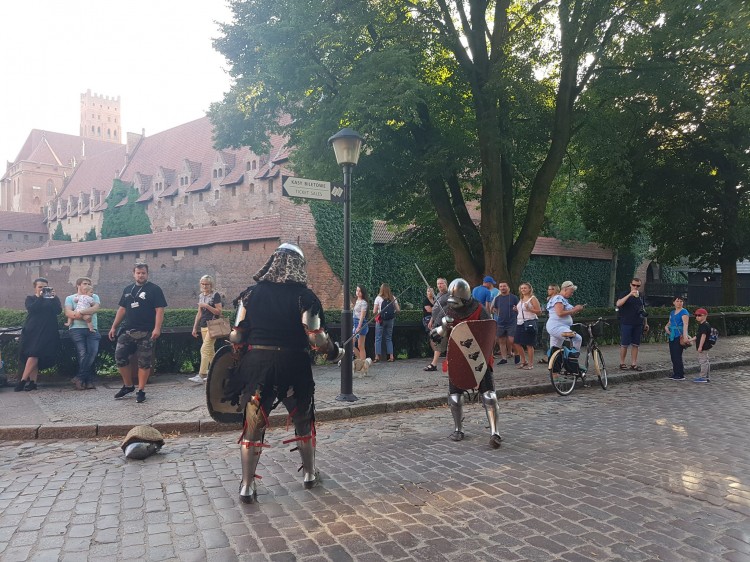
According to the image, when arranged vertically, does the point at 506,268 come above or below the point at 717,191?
below

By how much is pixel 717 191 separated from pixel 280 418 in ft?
75.2

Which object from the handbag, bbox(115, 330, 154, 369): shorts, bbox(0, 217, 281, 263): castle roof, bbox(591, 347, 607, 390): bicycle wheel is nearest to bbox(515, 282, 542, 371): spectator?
bbox(591, 347, 607, 390): bicycle wheel

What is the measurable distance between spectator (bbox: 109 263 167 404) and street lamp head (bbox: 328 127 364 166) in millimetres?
3363

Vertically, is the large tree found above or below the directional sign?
above

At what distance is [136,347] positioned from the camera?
7.93 metres

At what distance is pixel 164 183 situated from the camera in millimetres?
46906

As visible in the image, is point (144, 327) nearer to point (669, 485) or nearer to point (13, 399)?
point (13, 399)

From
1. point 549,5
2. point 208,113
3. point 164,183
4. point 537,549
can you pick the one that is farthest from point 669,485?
point 164,183

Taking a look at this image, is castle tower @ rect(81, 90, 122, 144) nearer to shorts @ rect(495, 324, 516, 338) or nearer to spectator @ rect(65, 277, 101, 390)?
spectator @ rect(65, 277, 101, 390)

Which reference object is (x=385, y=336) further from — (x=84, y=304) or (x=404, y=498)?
(x=404, y=498)

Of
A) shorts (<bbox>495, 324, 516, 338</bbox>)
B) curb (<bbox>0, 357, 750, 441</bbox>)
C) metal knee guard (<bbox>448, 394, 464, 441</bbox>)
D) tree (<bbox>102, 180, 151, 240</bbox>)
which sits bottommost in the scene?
curb (<bbox>0, 357, 750, 441</bbox>)

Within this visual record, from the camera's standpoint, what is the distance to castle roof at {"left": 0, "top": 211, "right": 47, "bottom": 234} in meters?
63.7

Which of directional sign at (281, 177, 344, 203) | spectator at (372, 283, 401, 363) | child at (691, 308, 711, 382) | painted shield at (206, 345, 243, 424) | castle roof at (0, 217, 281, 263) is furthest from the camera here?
castle roof at (0, 217, 281, 263)

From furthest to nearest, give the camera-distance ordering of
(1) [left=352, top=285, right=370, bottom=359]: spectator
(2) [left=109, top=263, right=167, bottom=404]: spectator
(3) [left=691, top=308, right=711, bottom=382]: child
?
(1) [left=352, top=285, right=370, bottom=359]: spectator
(3) [left=691, top=308, right=711, bottom=382]: child
(2) [left=109, top=263, right=167, bottom=404]: spectator
